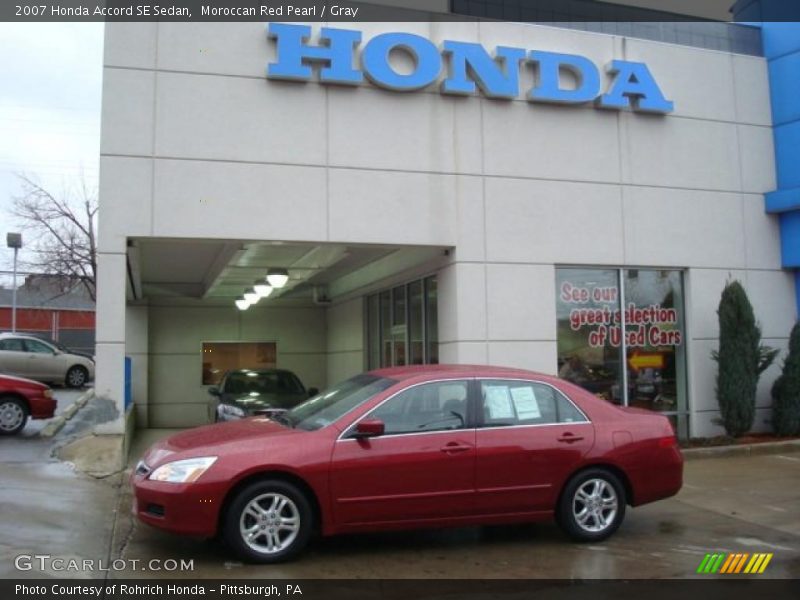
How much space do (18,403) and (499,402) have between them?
8846mm

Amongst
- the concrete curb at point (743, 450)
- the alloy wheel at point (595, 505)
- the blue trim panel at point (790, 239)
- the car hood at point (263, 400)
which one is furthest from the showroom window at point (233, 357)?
the alloy wheel at point (595, 505)

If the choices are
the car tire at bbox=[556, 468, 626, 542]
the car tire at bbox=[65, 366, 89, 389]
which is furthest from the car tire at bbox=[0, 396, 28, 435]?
the car tire at bbox=[65, 366, 89, 389]

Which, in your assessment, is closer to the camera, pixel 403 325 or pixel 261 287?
pixel 403 325

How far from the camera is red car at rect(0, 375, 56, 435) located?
40.1 ft

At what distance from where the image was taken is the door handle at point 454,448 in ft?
20.9

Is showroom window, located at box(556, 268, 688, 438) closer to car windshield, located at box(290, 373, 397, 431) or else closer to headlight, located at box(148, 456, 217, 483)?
car windshield, located at box(290, 373, 397, 431)

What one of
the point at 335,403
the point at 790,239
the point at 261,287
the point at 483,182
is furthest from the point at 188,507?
the point at 790,239

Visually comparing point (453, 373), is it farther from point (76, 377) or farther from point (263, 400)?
point (76, 377)

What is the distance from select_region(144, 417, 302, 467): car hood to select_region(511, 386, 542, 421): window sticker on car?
6.31ft

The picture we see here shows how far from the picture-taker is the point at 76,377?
2467 cm

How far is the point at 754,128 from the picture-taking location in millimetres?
13117

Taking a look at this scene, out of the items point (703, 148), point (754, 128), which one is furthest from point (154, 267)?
point (754, 128)

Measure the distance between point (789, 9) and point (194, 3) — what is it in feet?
32.8

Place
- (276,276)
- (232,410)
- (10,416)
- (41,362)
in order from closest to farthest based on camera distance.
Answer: (232,410) < (10,416) < (276,276) < (41,362)
